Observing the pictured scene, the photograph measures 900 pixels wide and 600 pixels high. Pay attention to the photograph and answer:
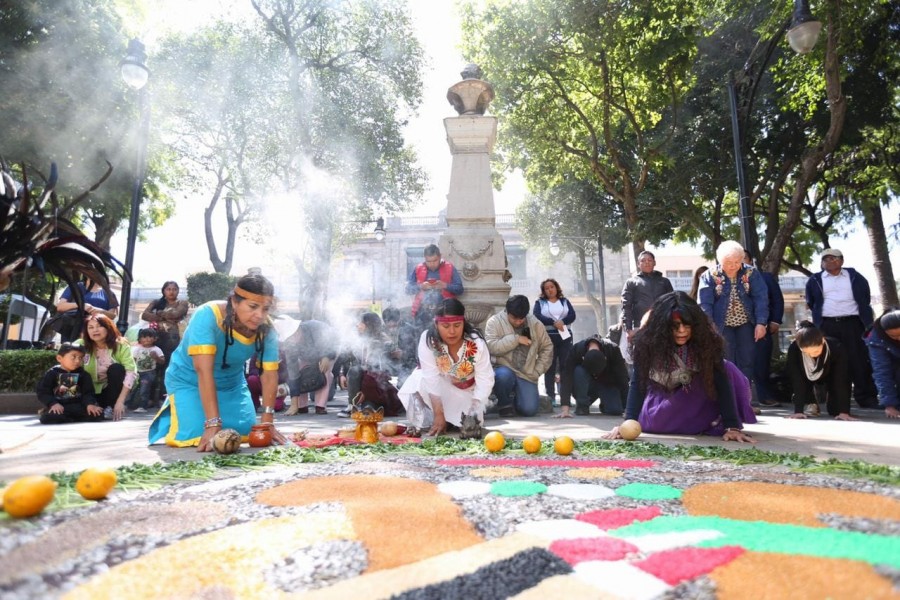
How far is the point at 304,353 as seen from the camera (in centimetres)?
734

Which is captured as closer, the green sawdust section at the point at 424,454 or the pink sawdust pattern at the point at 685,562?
the pink sawdust pattern at the point at 685,562

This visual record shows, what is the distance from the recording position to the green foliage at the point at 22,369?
26.4 feet

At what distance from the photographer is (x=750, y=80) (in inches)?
368

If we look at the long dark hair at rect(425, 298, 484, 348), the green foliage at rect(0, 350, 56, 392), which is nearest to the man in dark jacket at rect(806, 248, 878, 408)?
the long dark hair at rect(425, 298, 484, 348)

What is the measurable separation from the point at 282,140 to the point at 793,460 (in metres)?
16.7

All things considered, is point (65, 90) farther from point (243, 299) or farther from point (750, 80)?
point (750, 80)

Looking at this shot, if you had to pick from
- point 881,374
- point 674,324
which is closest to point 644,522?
point 674,324

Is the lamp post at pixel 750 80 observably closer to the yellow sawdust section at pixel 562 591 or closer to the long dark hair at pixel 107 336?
the yellow sawdust section at pixel 562 591

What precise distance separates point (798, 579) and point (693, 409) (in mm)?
3144

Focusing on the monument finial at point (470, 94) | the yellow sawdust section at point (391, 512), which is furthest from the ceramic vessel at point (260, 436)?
the monument finial at point (470, 94)

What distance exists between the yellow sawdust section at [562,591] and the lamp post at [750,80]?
669 centimetres

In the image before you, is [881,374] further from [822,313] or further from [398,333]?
[398,333]

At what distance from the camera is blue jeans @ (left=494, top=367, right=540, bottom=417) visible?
6.30m

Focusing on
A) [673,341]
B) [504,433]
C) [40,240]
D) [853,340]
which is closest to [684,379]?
[673,341]
